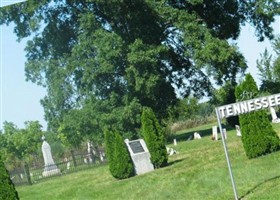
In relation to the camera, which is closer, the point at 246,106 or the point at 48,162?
the point at 246,106

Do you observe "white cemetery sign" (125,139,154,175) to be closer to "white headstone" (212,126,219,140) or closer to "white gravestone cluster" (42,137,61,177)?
"white headstone" (212,126,219,140)

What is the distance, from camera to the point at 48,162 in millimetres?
7270

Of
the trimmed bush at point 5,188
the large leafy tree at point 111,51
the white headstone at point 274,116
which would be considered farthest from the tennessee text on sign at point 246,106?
the trimmed bush at point 5,188

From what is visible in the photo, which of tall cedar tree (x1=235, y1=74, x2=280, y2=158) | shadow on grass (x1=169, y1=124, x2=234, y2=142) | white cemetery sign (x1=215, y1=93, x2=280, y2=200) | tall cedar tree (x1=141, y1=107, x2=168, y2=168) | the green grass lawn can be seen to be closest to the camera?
white cemetery sign (x1=215, y1=93, x2=280, y2=200)

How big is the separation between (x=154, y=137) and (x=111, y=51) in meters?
1.38

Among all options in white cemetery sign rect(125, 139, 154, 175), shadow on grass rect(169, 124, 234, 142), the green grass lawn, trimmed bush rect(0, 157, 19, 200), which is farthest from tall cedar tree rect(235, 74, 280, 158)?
trimmed bush rect(0, 157, 19, 200)

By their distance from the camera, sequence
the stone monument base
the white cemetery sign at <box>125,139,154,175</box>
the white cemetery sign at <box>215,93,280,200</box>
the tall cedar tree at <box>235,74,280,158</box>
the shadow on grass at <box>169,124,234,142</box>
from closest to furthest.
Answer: the white cemetery sign at <box>215,93,280,200</box> < the tall cedar tree at <box>235,74,280,158</box> < the white cemetery sign at <box>125,139,154,175</box> < the shadow on grass at <box>169,124,234,142</box> < the stone monument base

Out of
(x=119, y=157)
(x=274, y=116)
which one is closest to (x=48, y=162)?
(x=119, y=157)

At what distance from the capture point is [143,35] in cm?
744

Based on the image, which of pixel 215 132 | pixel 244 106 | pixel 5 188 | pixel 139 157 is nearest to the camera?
pixel 244 106

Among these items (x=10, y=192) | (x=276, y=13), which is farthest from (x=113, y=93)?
(x=276, y=13)

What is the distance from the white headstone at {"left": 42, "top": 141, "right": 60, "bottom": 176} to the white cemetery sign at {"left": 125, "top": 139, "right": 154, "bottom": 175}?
3.67ft

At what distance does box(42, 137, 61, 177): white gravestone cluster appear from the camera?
719 centimetres

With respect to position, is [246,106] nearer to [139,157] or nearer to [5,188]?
[139,157]
